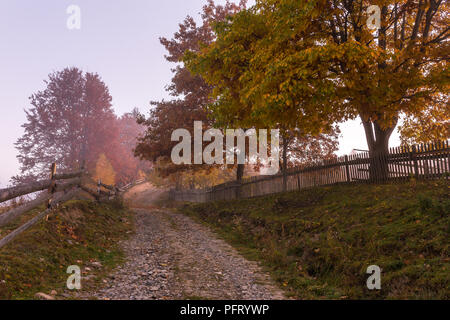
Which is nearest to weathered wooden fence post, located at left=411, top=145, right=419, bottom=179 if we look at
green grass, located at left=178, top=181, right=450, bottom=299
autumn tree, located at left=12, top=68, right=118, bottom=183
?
green grass, located at left=178, top=181, right=450, bottom=299

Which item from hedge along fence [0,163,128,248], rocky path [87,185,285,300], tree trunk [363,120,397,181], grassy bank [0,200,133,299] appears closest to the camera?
grassy bank [0,200,133,299]

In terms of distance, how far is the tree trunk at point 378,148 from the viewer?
39.7 feet

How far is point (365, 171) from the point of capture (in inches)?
507

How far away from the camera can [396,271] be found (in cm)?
525

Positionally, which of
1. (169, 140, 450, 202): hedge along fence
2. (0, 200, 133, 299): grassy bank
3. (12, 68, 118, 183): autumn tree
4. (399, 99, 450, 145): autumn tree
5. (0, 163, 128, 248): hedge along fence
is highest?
(12, 68, 118, 183): autumn tree

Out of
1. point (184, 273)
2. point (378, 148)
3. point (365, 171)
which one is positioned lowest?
point (184, 273)

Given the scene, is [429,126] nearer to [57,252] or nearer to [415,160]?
[415,160]

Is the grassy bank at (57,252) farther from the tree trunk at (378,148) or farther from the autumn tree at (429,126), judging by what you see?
the autumn tree at (429,126)

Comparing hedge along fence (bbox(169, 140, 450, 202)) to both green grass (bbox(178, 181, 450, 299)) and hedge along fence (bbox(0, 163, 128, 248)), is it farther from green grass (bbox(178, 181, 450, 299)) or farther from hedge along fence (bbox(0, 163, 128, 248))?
hedge along fence (bbox(0, 163, 128, 248))

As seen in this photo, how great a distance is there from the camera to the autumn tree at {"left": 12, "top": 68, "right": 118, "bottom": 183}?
115 ft

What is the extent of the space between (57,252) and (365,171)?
12.3m

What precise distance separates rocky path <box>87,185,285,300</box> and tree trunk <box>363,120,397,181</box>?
7.35 meters

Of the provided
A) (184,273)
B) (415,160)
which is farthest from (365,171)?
(184,273)
